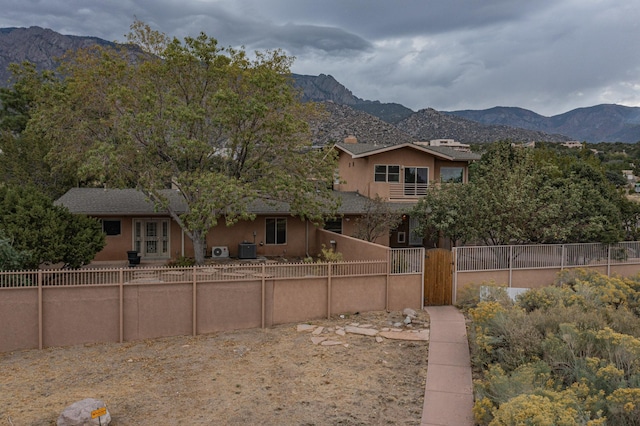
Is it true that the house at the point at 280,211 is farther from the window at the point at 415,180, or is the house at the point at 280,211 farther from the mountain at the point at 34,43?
the mountain at the point at 34,43

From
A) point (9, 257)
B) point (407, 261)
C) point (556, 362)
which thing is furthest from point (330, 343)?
point (9, 257)

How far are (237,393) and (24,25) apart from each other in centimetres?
20954

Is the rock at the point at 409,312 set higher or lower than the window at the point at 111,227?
lower

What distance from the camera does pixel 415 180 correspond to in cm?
2634

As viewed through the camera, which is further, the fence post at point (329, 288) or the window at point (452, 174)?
the window at point (452, 174)

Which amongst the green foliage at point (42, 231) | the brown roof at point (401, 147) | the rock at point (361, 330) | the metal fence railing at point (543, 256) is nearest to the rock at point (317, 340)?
the rock at point (361, 330)

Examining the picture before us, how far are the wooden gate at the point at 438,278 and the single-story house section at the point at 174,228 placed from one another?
6.55m

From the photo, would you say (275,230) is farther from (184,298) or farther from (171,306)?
(171,306)

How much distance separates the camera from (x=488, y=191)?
18344 mm

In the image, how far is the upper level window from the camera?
25922 millimetres

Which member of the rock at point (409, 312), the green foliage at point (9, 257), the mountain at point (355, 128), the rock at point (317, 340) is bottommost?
the rock at point (317, 340)

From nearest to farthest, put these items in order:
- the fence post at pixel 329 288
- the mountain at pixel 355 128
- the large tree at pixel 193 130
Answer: the fence post at pixel 329 288
the large tree at pixel 193 130
the mountain at pixel 355 128

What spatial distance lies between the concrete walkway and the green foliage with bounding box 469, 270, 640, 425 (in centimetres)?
37

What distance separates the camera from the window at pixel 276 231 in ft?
76.9
